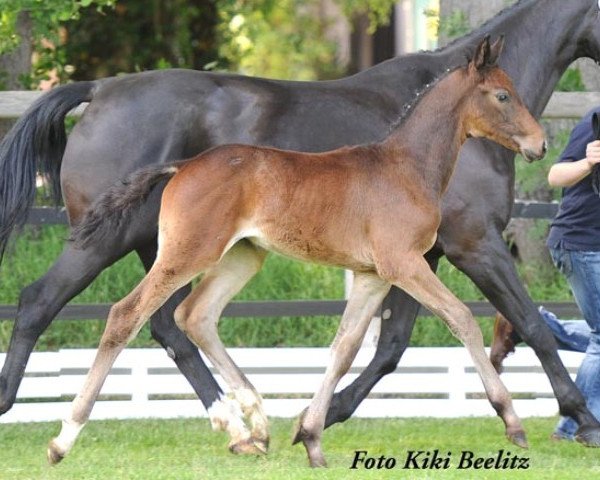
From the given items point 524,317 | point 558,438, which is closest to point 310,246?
point 524,317

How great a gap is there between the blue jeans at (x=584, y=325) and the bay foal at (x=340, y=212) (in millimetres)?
963

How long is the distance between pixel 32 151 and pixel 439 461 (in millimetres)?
2537

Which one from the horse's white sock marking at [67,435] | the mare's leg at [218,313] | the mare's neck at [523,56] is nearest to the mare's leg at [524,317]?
the mare's neck at [523,56]

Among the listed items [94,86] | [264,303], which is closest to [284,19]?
[264,303]

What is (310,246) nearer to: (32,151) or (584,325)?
(32,151)

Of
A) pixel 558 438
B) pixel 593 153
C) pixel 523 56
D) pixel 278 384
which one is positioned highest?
pixel 523 56

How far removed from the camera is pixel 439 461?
5.76 meters

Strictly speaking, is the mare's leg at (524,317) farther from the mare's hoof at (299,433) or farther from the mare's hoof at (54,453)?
the mare's hoof at (54,453)

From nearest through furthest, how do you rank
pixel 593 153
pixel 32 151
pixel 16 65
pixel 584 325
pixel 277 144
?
pixel 593 153 < pixel 277 144 < pixel 32 151 < pixel 584 325 < pixel 16 65

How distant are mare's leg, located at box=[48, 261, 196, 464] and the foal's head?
1.43 meters

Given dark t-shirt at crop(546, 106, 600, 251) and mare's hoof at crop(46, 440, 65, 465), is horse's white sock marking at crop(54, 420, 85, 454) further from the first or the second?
dark t-shirt at crop(546, 106, 600, 251)

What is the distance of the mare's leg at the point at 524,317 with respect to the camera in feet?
20.1

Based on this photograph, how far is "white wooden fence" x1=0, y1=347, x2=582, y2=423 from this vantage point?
779cm

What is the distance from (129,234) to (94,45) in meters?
6.73
